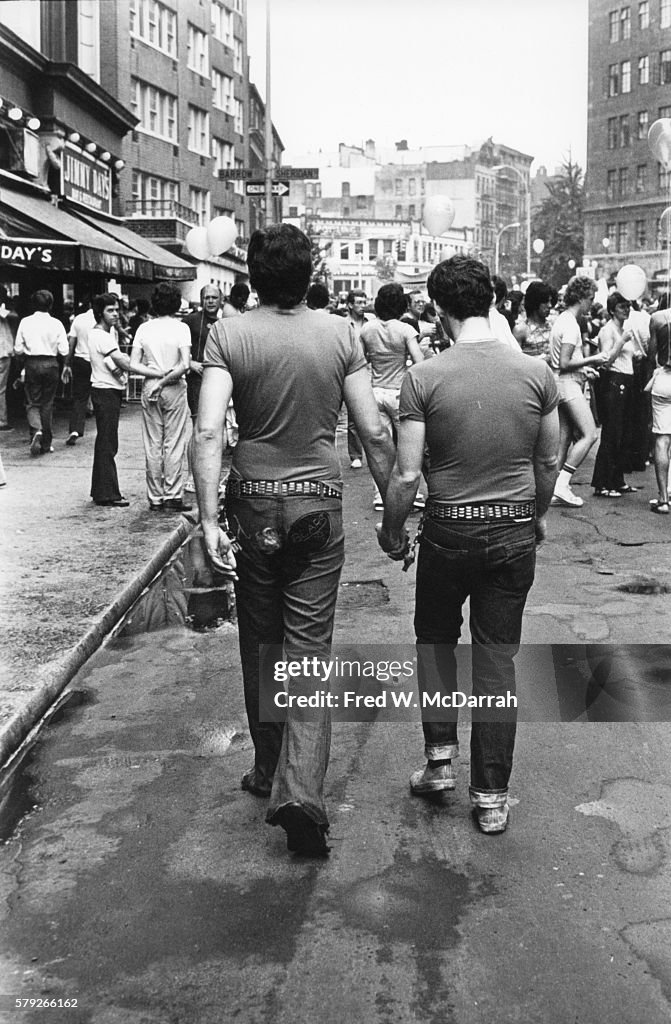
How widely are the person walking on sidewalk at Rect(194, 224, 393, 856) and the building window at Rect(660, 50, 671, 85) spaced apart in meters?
73.7

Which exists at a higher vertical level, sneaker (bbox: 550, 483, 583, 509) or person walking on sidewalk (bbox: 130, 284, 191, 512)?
person walking on sidewalk (bbox: 130, 284, 191, 512)

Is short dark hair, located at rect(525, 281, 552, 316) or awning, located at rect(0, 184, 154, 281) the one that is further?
awning, located at rect(0, 184, 154, 281)

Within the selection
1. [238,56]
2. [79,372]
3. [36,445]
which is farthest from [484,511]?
[238,56]

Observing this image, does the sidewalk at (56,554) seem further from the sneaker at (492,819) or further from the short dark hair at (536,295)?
the short dark hair at (536,295)

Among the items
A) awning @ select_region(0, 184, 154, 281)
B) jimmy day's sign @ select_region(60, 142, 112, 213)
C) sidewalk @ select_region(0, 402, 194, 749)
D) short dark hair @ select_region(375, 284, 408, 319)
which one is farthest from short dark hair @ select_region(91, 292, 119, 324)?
jimmy day's sign @ select_region(60, 142, 112, 213)

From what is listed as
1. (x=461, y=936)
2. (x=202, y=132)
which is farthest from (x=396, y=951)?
(x=202, y=132)

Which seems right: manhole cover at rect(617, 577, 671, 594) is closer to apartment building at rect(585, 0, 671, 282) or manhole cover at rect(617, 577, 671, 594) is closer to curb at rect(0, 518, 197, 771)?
curb at rect(0, 518, 197, 771)

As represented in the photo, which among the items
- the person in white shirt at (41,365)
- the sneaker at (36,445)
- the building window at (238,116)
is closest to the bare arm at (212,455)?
the sneaker at (36,445)

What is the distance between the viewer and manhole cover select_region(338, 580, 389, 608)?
7.71m

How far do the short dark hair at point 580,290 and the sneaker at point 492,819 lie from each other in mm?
7195

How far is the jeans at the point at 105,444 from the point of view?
1105 cm

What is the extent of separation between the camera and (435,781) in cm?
446

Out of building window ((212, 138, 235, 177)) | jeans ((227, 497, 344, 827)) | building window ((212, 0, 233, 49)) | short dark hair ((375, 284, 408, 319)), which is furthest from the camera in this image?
building window ((212, 138, 235, 177))

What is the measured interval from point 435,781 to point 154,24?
134 ft
